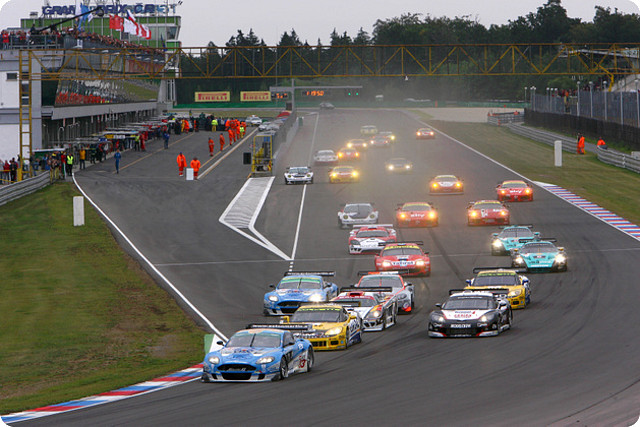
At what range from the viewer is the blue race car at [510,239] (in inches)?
1500

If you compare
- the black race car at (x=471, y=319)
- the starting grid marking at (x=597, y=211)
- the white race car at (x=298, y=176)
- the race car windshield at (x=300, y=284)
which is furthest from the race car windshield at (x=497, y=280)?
the white race car at (x=298, y=176)

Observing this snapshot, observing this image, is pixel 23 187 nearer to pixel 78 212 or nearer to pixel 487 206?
pixel 78 212

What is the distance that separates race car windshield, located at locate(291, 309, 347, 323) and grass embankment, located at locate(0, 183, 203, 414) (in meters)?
2.57

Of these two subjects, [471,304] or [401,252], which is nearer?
[471,304]

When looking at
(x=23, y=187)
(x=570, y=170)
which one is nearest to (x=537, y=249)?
(x=23, y=187)

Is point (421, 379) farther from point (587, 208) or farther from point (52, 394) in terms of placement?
point (587, 208)

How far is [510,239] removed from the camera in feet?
126

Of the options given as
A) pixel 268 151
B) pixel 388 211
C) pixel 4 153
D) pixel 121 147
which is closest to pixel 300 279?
pixel 388 211

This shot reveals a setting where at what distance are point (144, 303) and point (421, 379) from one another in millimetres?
14387

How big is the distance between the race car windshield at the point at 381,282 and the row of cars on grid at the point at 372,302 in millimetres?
29

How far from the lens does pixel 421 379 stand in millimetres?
18453

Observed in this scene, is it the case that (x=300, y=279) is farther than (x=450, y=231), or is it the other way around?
(x=450, y=231)

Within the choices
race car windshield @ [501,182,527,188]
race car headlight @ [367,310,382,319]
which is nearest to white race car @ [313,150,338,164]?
race car windshield @ [501,182,527,188]

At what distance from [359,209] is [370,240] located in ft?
22.8
